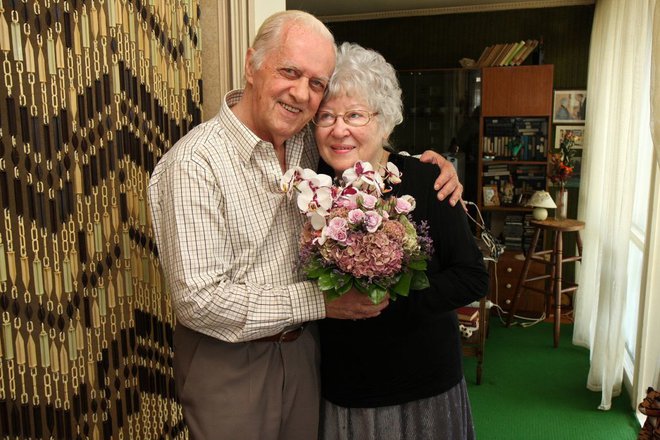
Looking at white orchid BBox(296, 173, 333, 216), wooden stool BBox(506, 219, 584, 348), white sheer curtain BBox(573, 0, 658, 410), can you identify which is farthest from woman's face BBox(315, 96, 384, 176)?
wooden stool BBox(506, 219, 584, 348)

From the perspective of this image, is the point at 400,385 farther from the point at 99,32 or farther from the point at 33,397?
the point at 99,32

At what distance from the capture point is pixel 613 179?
381 cm

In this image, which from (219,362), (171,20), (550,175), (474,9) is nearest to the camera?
(219,362)

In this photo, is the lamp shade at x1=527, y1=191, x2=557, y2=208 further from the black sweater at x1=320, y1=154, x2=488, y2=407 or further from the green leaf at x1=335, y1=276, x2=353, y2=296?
the green leaf at x1=335, y1=276, x2=353, y2=296

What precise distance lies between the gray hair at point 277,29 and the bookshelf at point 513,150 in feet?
14.3

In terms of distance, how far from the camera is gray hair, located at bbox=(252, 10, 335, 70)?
149 centimetres

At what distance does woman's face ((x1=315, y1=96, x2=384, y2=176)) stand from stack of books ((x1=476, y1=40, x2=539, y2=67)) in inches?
173

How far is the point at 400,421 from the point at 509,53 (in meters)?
4.72

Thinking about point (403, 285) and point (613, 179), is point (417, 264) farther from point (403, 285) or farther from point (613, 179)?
point (613, 179)

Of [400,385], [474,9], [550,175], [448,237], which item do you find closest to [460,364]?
[400,385]

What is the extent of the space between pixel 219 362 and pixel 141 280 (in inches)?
27.4

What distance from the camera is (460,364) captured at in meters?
1.74

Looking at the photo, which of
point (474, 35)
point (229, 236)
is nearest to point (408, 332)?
point (229, 236)

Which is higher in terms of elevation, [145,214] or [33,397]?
[145,214]
